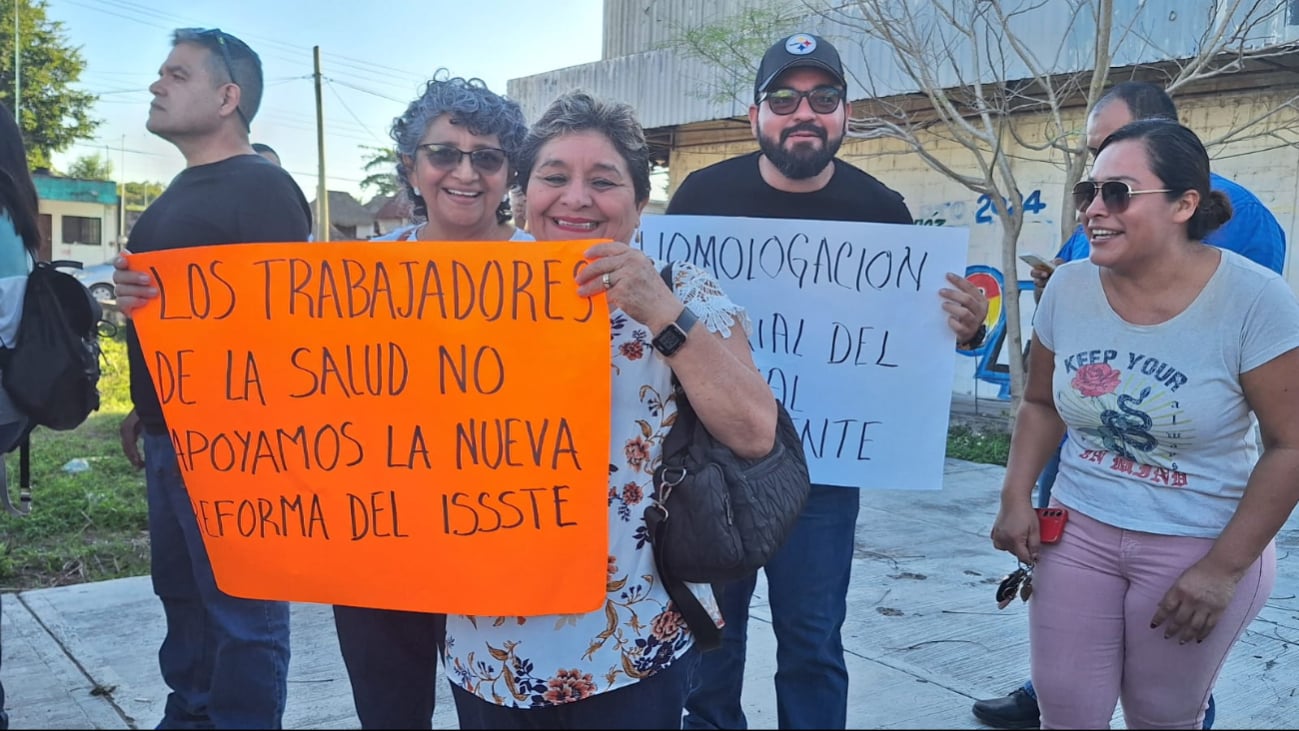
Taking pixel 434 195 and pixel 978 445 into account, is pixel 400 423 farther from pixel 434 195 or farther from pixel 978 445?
pixel 978 445

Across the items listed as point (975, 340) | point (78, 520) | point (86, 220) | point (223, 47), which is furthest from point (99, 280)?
point (975, 340)

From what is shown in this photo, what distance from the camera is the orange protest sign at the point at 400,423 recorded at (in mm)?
1854

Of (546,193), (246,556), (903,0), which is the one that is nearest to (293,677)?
(246,556)

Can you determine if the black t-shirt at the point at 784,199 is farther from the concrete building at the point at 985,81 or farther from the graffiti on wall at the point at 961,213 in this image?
the graffiti on wall at the point at 961,213

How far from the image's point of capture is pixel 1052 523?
94.2 inches

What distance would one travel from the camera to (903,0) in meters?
8.58

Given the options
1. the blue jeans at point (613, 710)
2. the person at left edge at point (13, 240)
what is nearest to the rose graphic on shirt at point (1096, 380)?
the blue jeans at point (613, 710)

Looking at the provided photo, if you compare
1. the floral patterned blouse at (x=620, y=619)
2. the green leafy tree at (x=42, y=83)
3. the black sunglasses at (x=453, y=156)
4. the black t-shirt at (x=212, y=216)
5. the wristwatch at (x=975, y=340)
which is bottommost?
the floral patterned blouse at (x=620, y=619)

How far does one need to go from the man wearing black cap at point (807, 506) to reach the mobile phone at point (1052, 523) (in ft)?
1.88

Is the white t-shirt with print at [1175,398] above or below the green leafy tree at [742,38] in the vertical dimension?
below

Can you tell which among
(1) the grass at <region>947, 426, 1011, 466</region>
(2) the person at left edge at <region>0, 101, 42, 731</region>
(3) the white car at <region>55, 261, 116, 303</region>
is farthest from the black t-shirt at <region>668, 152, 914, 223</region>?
(3) the white car at <region>55, 261, 116, 303</region>

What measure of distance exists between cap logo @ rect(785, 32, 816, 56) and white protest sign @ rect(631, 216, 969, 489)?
0.47m

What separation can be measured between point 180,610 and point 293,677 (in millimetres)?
993

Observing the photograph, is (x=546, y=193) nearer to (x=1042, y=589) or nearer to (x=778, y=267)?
(x=778, y=267)
